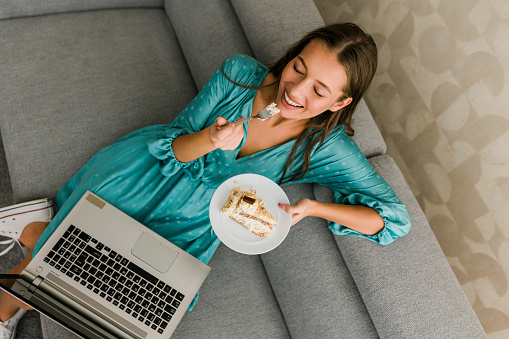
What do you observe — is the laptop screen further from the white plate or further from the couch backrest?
the couch backrest

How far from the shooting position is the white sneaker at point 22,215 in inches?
58.1

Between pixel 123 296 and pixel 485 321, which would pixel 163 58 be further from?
pixel 485 321

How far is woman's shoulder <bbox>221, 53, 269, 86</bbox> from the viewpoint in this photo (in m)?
1.43

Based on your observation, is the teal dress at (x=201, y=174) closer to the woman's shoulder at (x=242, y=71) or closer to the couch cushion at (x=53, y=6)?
the woman's shoulder at (x=242, y=71)

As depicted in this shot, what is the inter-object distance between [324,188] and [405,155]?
76cm

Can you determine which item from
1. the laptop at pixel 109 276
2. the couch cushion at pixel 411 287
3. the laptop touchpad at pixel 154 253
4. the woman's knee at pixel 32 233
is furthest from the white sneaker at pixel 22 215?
the couch cushion at pixel 411 287

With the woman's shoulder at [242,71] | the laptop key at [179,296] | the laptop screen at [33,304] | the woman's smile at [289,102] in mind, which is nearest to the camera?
the laptop screen at [33,304]

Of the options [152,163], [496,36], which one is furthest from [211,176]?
[496,36]

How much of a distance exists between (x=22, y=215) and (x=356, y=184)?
144 cm

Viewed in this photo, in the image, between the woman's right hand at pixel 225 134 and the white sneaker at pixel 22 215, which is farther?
the white sneaker at pixel 22 215

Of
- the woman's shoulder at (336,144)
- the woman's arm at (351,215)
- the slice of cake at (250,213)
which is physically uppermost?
the woman's shoulder at (336,144)

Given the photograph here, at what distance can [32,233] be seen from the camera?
4.92 ft

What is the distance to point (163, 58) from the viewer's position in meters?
1.89

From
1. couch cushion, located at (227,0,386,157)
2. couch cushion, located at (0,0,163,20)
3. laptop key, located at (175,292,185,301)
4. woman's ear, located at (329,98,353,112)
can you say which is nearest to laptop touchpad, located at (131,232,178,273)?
laptop key, located at (175,292,185,301)
